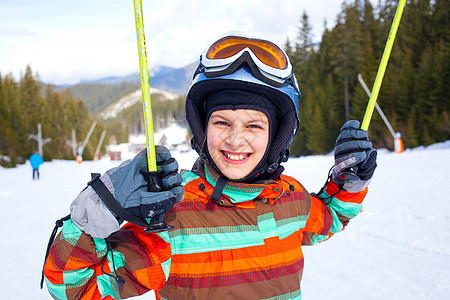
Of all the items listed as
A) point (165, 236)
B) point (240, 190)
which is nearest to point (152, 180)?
point (165, 236)

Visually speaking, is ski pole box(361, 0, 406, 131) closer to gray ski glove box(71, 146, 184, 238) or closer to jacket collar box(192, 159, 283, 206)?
jacket collar box(192, 159, 283, 206)

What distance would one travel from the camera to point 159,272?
4.85 ft

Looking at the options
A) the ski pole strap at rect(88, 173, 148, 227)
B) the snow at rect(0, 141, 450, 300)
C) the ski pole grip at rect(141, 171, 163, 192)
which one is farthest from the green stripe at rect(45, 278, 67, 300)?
the snow at rect(0, 141, 450, 300)

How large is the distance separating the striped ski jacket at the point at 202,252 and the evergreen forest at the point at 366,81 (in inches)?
1114

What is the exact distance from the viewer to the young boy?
130 centimetres

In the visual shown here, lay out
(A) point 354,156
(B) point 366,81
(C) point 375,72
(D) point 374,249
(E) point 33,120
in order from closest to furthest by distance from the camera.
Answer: (A) point 354,156
(D) point 374,249
(C) point 375,72
(B) point 366,81
(E) point 33,120

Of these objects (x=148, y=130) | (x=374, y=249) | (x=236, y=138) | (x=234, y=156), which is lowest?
(x=374, y=249)

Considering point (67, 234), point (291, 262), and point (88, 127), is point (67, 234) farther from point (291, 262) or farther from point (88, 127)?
point (88, 127)

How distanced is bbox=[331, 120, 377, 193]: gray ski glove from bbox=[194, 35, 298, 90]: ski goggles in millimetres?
507

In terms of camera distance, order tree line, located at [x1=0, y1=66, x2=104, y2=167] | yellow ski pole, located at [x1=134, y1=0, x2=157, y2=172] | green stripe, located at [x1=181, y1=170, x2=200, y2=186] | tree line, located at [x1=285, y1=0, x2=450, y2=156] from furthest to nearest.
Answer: tree line, located at [x1=0, y1=66, x2=104, y2=167] < tree line, located at [x1=285, y1=0, x2=450, y2=156] < green stripe, located at [x1=181, y1=170, x2=200, y2=186] < yellow ski pole, located at [x1=134, y1=0, x2=157, y2=172]

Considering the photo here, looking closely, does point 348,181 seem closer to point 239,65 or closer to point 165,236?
point 239,65

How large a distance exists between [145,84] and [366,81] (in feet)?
122

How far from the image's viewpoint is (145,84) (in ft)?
4.07

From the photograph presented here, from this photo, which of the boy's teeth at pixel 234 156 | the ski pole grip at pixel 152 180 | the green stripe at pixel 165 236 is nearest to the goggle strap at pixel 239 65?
the boy's teeth at pixel 234 156
